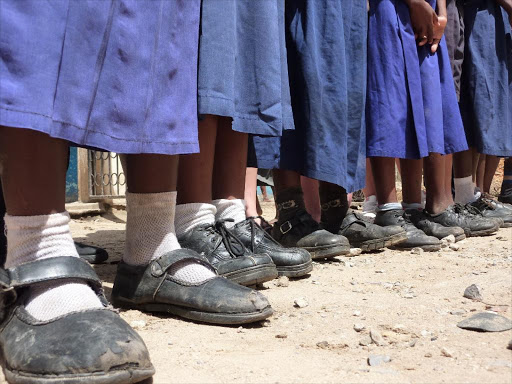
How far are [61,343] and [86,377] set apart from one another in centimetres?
9

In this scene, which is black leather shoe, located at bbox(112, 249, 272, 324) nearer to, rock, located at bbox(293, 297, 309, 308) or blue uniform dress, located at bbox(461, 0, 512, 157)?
rock, located at bbox(293, 297, 309, 308)

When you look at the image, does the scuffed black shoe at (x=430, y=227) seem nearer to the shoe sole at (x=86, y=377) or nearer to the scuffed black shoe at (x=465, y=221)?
the scuffed black shoe at (x=465, y=221)

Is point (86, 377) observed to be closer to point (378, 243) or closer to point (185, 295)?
point (185, 295)

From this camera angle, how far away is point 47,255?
1.18m

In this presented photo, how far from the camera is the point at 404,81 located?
297 cm

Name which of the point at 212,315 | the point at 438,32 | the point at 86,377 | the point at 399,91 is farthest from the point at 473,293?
the point at 438,32

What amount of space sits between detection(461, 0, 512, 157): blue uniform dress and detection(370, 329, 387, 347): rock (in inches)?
110

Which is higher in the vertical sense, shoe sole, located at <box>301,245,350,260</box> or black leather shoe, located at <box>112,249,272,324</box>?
black leather shoe, located at <box>112,249,272,324</box>

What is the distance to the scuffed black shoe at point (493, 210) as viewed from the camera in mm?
3717

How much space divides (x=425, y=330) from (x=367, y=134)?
1.65 m

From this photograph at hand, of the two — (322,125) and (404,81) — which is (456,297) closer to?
(322,125)

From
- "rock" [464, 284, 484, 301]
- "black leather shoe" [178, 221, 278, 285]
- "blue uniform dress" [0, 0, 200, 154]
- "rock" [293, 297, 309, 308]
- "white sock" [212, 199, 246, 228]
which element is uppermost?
"blue uniform dress" [0, 0, 200, 154]

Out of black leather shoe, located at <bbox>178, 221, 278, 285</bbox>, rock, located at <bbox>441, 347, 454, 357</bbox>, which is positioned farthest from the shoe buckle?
rock, located at <bbox>441, 347, 454, 357</bbox>

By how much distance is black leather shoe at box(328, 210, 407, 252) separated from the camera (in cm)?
263
